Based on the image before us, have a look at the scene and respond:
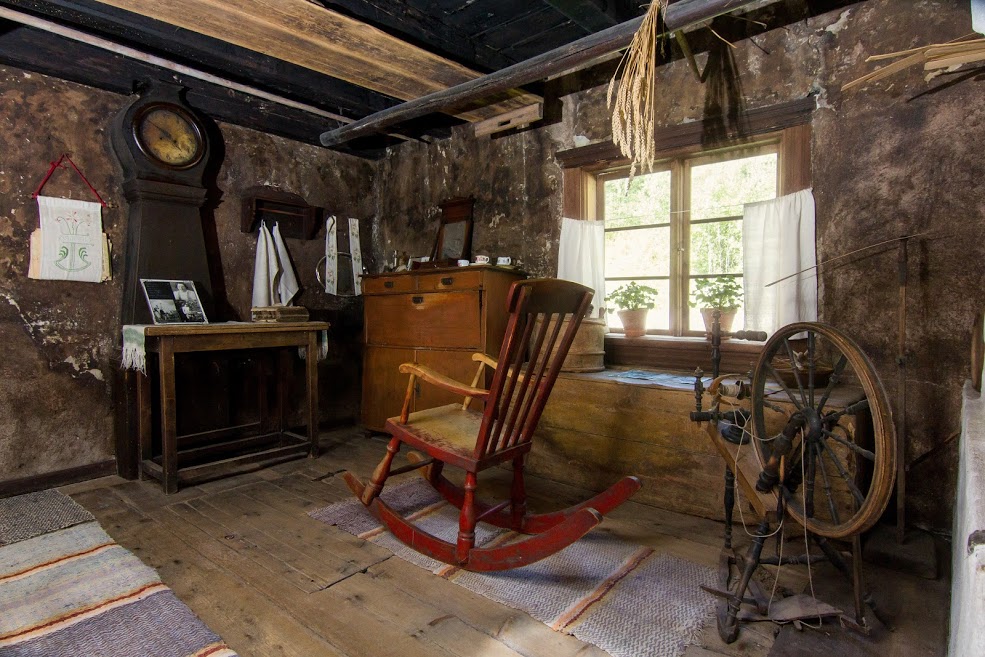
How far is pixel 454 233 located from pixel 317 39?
1797mm

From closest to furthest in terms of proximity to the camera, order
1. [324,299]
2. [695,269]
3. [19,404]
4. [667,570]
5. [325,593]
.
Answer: [325,593] < [667,570] < [19,404] < [695,269] < [324,299]

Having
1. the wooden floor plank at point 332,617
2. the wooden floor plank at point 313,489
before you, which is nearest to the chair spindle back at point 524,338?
the wooden floor plank at point 332,617

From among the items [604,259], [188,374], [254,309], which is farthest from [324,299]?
[604,259]

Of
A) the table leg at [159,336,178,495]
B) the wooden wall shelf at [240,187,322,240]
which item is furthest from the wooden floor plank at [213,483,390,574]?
the wooden wall shelf at [240,187,322,240]

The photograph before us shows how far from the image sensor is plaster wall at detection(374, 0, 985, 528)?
92.2 inches

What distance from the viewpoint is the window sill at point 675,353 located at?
2.97 metres

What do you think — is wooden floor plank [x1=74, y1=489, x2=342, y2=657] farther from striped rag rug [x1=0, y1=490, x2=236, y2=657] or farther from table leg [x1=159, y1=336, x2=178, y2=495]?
table leg [x1=159, y1=336, x2=178, y2=495]

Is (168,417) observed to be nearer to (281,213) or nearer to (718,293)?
(281,213)

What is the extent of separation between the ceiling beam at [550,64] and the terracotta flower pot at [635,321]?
1519 mm

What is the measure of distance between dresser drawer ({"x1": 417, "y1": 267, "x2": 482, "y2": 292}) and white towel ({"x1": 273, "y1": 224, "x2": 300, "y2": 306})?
115cm

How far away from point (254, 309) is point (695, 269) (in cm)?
299

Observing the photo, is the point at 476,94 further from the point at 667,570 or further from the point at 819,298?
the point at 667,570

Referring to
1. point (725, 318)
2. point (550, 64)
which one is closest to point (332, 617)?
point (725, 318)

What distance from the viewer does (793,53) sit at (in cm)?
276
